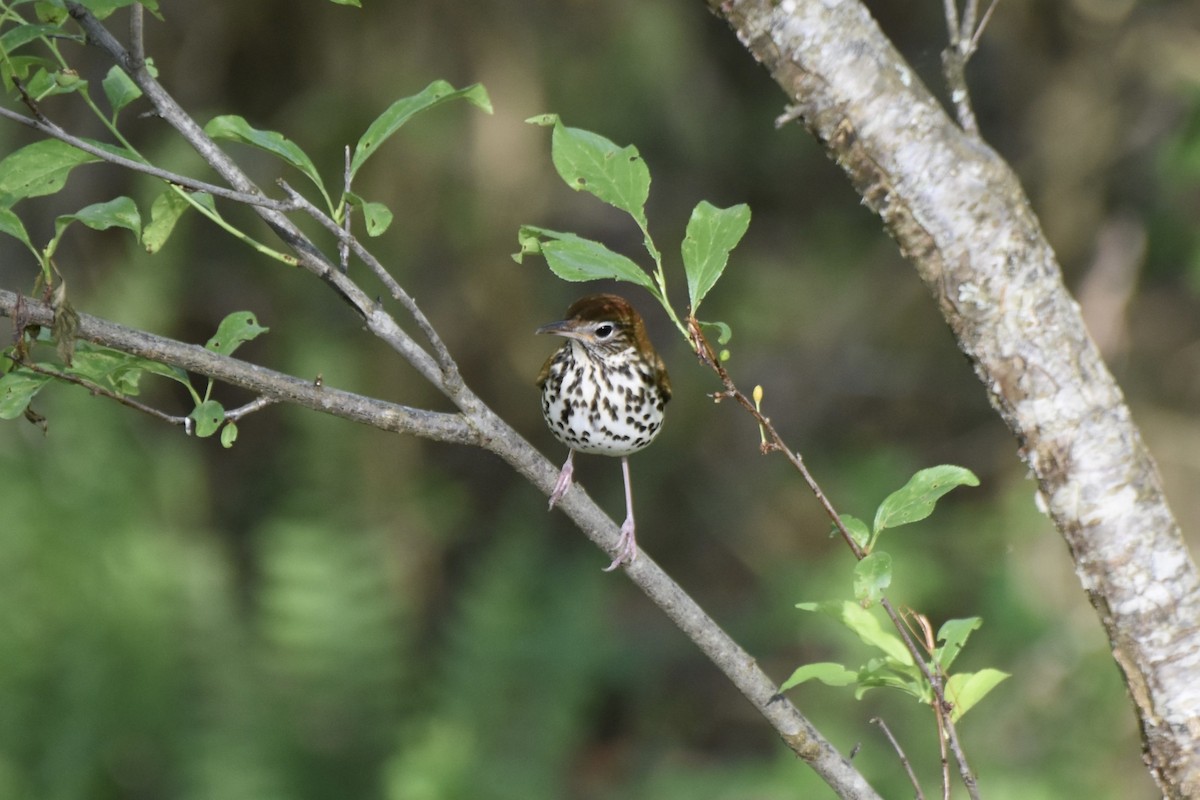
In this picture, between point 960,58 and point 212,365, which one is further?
point 960,58

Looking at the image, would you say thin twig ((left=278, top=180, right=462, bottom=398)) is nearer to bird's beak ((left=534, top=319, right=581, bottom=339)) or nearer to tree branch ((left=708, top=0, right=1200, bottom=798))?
tree branch ((left=708, top=0, right=1200, bottom=798))

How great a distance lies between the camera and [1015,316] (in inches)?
58.4

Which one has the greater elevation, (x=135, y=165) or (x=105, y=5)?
(x=105, y=5)

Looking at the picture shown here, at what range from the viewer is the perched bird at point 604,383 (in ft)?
8.62

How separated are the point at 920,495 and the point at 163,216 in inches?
39.5

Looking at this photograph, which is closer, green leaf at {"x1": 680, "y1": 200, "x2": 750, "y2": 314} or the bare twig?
green leaf at {"x1": 680, "y1": 200, "x2": 750, "y2": 314}

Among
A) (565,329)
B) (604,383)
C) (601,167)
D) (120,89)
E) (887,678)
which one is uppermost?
(565,329)

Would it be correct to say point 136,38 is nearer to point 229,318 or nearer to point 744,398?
point 229,318

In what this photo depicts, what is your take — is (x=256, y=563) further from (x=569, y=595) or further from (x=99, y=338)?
(x=99, y=338)

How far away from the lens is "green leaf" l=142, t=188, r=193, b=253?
1.55 metres

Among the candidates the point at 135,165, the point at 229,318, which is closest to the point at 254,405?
the point at 229,318

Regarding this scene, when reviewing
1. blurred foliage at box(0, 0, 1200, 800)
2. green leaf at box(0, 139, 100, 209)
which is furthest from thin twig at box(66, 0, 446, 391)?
blurred foliage at box(0, 0, 1200, 800)

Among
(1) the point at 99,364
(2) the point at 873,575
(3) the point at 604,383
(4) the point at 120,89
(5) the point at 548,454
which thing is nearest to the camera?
(2) the point at 873,575

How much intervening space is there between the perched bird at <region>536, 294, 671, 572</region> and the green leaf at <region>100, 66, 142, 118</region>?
1162 mm
